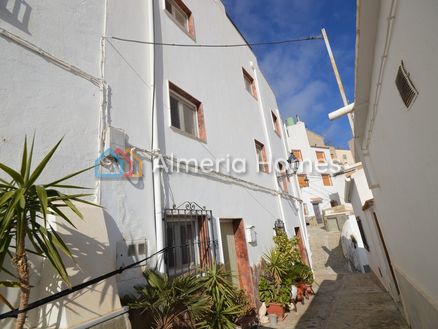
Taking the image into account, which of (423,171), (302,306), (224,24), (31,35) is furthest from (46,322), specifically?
(224,24)

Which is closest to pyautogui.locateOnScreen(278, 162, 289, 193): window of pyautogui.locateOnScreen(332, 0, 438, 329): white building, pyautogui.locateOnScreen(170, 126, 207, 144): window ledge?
pyautogui.locateOnScreen(170, 126, 207, 144): window ledge

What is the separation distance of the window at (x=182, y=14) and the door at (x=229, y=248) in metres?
5.42

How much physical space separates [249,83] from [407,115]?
9169 mm


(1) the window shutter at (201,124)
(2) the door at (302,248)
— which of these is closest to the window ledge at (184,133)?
(1) the window shutter at (201,124)

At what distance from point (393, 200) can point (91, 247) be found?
4.70 m

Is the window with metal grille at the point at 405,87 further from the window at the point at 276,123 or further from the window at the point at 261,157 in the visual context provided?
the window at the point at 276,123

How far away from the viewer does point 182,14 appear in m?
7.47

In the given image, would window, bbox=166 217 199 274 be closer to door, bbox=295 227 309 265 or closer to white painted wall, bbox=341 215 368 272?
door, bbox=295 227 309 265

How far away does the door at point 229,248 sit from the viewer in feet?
20.5

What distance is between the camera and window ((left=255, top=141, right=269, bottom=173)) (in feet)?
30.8

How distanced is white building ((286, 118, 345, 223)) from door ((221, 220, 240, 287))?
941 inches

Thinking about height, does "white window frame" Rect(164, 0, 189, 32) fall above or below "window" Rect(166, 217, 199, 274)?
above

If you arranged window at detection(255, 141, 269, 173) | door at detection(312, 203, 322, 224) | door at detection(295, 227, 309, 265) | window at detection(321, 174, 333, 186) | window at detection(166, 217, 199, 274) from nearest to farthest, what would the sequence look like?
window at detection(166, 217, 199, 274) < window at detection(255, 141, 269, 173) < door at detection(295, 227, 309, 265) < door at detection(312, 203, 322, 224) < window at detection(321, 174, 333, 186)

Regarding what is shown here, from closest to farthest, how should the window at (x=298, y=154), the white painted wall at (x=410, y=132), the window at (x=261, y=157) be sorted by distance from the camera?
1. the white painted wall at (x=410, y=132)
2. the window at (x=261, y=157)
3. the window at (x=298, y=154)
